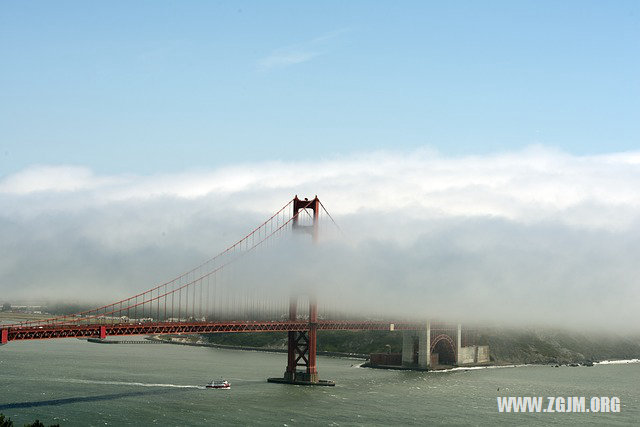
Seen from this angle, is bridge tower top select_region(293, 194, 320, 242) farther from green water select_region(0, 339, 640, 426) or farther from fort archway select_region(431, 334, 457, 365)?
fort archway select_region(431, 334, 457, 365)

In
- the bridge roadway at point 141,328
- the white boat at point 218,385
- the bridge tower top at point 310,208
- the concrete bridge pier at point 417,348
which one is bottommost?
the white boat at point 218,385

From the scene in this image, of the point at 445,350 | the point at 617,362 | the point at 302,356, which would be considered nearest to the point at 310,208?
the point at 302,356

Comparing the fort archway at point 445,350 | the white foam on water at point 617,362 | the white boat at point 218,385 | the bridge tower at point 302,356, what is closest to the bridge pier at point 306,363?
the bridge tower at point 302,356

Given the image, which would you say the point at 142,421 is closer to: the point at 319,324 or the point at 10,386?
the point at 10,386

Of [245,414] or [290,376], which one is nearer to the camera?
[245,414]

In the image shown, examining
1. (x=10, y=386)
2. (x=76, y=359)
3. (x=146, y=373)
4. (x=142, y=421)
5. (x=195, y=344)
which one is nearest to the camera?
(x=142, y=421)

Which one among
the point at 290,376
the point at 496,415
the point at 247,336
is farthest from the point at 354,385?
the point at 247,336

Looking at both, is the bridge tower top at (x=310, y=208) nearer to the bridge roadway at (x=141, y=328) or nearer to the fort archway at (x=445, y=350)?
the bridge roadway at (x=141, y=328)

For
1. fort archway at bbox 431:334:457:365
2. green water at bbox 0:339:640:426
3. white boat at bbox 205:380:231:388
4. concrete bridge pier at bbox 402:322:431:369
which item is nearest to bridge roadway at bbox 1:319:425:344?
white boat at bbox 205:380:231:388
